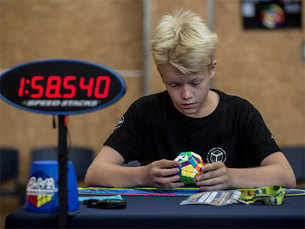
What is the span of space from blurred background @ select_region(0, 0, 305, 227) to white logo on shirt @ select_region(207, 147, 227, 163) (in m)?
2.14

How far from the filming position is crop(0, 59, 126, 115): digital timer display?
106 centimetres

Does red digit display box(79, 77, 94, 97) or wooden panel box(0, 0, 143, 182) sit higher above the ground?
wooden panel box(0, 0, 143, 182)

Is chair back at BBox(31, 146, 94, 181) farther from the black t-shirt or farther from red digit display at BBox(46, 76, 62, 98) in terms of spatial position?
red digit display at BBox(46, 76, 62, 98)

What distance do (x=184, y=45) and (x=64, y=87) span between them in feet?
2.03

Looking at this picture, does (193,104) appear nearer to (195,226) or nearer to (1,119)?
(195,226)

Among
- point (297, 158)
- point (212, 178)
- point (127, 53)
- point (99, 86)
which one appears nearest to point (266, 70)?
point (297, 158)

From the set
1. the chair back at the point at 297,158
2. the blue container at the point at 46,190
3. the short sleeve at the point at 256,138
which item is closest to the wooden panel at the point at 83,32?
the chair back at the point at 297,158

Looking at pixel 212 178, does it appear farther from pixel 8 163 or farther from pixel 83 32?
pixel 83 32

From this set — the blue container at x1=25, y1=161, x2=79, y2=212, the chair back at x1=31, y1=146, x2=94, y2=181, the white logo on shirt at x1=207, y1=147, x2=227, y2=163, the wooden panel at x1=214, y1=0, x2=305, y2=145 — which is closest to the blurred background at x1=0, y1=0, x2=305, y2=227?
the wooden panel at x1=214, y1=0, x2=305, y2=145

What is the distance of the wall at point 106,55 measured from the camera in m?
4.04

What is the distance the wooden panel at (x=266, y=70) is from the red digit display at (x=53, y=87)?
3.06 meters

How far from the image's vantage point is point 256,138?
183 centimetres

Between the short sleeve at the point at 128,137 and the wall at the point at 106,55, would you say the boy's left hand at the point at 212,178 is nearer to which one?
the short sleeve at the point at 128,137

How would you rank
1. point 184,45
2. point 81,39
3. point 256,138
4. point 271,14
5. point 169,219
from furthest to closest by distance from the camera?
point 81,39
point 271,14
point 256,138
point 184,45
point 169,219
